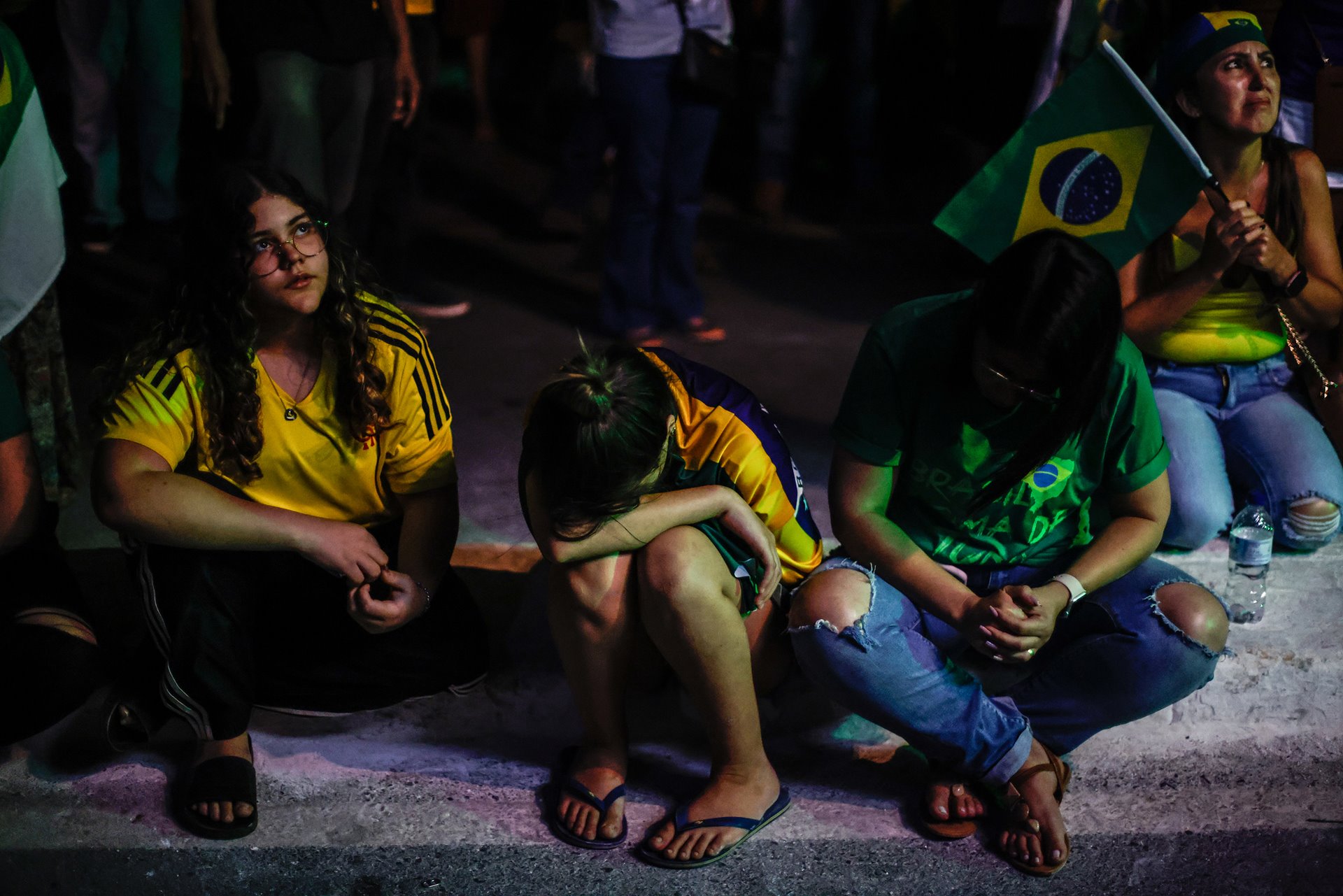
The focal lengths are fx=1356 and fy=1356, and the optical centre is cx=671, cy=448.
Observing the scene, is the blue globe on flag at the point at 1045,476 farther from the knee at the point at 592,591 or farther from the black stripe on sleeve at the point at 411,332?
the black stripe on sleeve at the point at 411,332

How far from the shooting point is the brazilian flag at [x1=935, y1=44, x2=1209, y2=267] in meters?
2.54

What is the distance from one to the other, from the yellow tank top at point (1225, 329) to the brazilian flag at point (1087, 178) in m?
0.41

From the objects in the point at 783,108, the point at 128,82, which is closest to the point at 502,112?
the point at 783,108

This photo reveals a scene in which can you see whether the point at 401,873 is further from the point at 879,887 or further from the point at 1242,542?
the point at 1242,542

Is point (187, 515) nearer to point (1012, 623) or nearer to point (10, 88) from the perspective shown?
point (10, 88)

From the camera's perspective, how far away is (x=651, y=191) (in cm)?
452

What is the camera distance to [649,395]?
7.10ft

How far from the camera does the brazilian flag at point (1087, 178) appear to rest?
254cm

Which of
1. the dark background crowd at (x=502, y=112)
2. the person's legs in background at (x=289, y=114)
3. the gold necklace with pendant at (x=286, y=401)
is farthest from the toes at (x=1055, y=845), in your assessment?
the person's legs in background at (x=289, y=114)

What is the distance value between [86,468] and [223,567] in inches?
51.7

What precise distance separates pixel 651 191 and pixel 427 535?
7.49ft

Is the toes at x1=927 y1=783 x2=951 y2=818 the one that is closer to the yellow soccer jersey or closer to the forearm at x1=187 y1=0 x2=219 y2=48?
the yellow soccer jersey

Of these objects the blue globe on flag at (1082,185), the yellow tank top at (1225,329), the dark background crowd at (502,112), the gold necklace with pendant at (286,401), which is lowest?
the dark background crowd at (502,112)

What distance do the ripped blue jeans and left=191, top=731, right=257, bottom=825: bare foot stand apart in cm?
103
